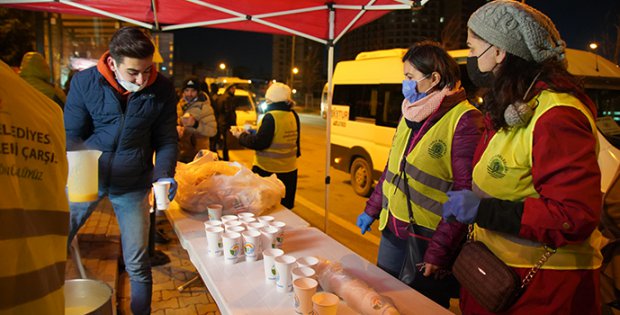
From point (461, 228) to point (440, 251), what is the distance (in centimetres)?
16

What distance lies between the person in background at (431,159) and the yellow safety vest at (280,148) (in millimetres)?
2061

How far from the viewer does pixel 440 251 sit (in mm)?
2047

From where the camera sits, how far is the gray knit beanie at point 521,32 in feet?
5.03

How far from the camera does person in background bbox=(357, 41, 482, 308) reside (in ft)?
6.82

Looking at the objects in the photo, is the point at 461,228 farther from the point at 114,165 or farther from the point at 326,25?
the point at 326,25

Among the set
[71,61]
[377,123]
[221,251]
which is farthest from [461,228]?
[71,61]

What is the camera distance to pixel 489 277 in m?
1.58

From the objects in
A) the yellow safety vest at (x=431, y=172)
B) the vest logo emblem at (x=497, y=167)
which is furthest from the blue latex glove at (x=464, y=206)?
the yellow safety vest at (x=431, y=172)

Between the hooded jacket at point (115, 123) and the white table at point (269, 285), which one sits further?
the hooded jacket at point (115, 123)

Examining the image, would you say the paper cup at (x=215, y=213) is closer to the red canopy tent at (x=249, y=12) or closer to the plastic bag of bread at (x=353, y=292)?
the plastic bag of bread at (x=353, y=292)

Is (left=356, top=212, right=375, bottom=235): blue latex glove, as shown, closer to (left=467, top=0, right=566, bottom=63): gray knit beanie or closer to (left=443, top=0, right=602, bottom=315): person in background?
(left=443, top=0, right=602, bottom=315): person in background

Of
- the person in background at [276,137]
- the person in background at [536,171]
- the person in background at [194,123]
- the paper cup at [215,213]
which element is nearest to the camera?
the person in background at [536,171]

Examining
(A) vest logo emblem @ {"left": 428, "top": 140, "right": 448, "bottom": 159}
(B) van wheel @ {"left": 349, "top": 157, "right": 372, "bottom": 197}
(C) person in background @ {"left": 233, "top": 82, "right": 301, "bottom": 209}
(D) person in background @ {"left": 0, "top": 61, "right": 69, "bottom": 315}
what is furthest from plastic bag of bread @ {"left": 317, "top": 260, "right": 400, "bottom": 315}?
(B) van wheel @ {"left": 349, "top": 157, "right": 372, "bottom": 197}

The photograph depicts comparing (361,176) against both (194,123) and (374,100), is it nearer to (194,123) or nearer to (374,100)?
(374,100)
